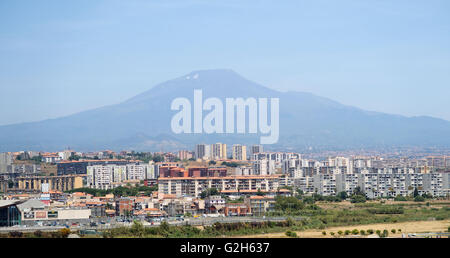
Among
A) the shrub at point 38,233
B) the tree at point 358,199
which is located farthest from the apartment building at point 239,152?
the shrub at point 38,233

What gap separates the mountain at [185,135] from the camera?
2253 centimetres

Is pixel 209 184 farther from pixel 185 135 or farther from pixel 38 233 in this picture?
pixel 38 233

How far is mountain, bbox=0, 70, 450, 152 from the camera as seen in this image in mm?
22531

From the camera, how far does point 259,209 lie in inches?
434

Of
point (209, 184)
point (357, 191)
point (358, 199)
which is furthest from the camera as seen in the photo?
point (209, 184)

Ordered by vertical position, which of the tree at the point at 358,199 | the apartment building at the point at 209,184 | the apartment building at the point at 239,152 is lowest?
the tree at the point at 358,199

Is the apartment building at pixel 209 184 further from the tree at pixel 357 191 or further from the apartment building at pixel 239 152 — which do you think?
the apartment building at pixel 239 152

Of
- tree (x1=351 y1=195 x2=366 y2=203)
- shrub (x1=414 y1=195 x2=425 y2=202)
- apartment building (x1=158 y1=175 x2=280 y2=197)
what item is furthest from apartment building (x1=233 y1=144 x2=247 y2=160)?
shrub (x1=414 y1=195 x2=425 y2=202)

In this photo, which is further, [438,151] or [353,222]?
[438,151]

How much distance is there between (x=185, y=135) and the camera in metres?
22.4

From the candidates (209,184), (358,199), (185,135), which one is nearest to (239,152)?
(185,135)
